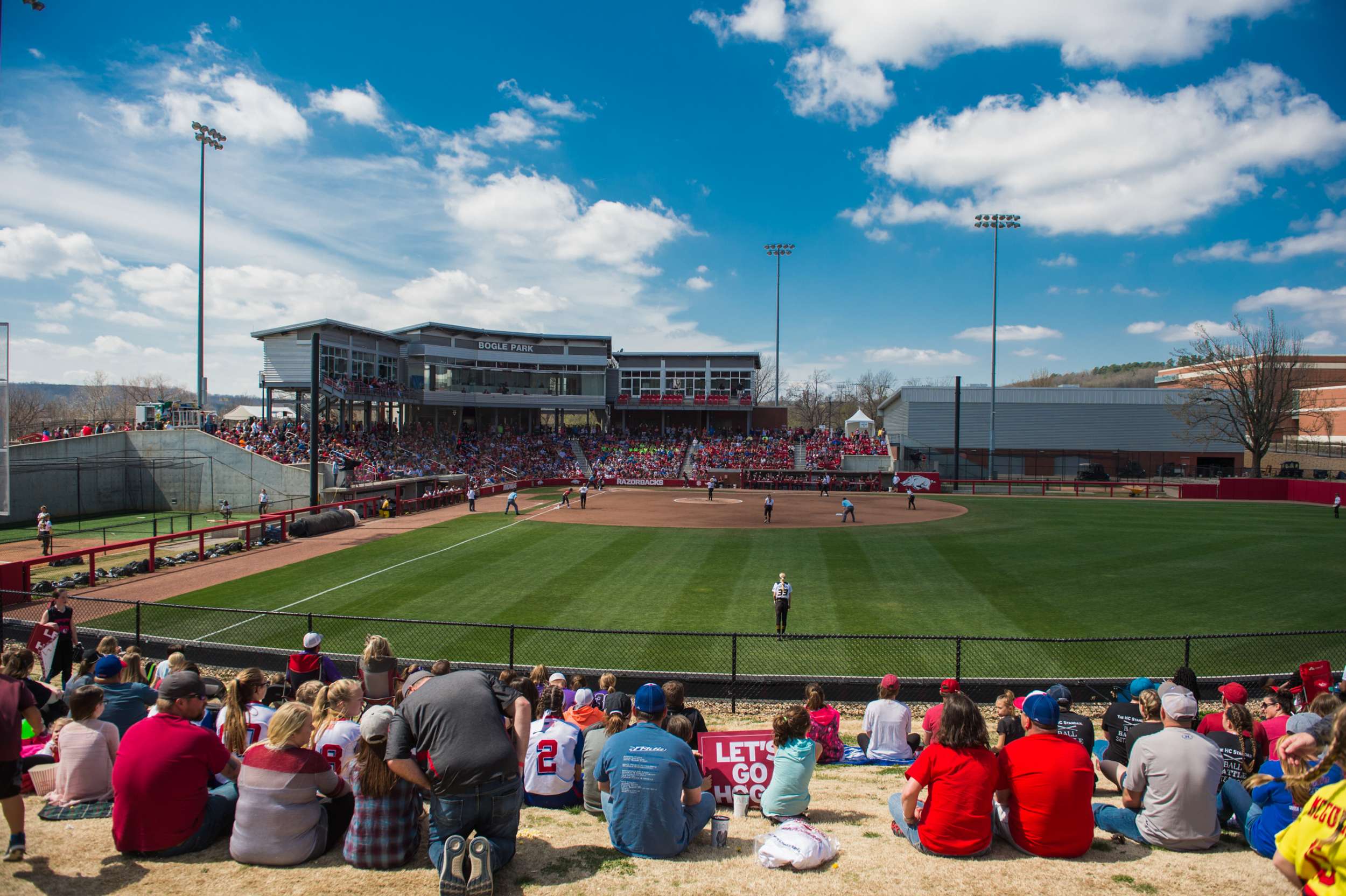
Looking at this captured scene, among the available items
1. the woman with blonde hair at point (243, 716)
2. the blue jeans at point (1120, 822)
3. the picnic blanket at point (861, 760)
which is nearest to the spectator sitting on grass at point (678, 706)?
the picnic blanket at point (861, 760)

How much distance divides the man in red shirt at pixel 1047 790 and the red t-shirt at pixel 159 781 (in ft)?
19.5

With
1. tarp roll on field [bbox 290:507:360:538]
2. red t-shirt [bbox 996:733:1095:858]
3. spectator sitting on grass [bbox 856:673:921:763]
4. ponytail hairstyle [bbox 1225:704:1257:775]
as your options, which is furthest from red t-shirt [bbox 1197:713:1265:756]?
tarp roll on field [bbox 290:507:360:538]

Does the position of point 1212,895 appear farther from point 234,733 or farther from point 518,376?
point 518,376

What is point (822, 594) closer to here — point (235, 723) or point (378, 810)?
point (235, 723)

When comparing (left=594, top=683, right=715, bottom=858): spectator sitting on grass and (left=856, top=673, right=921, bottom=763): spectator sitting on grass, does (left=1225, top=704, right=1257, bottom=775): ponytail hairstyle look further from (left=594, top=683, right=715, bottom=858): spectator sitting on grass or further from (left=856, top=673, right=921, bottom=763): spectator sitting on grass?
(left=594, top=683, right=715, bottom=858): spectator sitting on grass

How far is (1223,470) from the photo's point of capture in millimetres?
64062

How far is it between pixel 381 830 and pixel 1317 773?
6.11m

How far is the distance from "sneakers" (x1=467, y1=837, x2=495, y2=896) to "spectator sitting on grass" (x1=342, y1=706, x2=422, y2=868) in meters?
0.75

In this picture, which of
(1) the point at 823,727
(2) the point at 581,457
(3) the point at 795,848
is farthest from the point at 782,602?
(2) the point at 581,457

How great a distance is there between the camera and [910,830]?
18.2 feet

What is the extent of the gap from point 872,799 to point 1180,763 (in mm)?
2776

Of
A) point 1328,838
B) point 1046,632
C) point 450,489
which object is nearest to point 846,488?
point 450,489

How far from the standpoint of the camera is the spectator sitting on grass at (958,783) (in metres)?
5.24

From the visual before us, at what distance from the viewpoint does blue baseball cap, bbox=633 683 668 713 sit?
5.73 m
